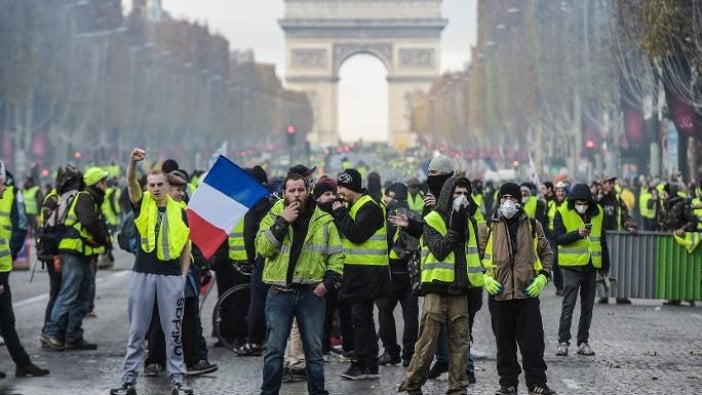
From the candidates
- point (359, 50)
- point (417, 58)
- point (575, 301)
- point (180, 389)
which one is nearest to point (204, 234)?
point (180, 389)

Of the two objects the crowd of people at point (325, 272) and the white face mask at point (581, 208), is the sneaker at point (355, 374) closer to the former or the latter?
the crowd of people at point (325, 272)

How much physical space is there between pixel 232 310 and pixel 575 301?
9.69 feet

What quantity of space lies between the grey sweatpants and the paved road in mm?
576

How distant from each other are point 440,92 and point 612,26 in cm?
8772

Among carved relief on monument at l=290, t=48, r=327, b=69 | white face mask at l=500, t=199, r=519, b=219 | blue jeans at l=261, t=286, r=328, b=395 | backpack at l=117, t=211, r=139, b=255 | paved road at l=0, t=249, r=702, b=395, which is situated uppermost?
carved relief on monument at l=290, t=48, r=327, b=69

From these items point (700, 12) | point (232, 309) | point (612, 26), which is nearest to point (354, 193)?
point (232, 309)

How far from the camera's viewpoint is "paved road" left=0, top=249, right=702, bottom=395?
12.7 metres

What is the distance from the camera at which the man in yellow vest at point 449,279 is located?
1153 centimetres

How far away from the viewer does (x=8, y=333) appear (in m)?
13.2

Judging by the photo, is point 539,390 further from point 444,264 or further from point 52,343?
point 52,343

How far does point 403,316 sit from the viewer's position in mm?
14016

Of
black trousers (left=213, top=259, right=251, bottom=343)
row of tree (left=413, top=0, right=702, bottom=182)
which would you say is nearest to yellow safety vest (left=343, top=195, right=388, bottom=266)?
black trousers (left=213, top=259, right=251, bottom=343)

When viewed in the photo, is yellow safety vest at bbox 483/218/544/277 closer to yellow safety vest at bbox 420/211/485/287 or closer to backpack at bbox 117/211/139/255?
yellow safety vest at bbox 420/211/485/287

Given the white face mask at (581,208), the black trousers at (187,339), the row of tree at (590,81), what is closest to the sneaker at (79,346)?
the black trousers at (187,339)
